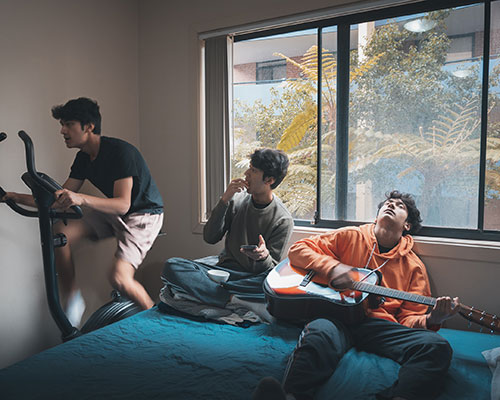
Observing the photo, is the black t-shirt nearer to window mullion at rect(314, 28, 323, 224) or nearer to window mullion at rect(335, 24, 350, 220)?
window mullion at rect(314, 28, 323, 224)

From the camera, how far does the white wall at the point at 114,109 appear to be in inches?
84.7

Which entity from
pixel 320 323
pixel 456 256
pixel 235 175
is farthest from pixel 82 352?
pixel 456 256

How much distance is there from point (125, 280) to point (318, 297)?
1.14 m

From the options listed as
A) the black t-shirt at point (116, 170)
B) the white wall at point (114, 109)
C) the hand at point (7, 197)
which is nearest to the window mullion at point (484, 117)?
the white wall at point (114, 109)

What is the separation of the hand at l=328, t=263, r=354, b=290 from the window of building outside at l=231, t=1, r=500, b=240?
69 centimetres

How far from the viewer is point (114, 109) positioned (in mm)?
2854

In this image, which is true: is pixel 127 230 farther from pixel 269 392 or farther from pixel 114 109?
pixel 269 392

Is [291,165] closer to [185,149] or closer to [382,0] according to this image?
[185,149]

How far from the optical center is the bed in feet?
4.69

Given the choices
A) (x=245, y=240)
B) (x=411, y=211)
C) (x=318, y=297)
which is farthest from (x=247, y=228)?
(x=411, y=211)

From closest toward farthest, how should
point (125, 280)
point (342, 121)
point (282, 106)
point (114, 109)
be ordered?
point (125, 280), point (342, 121), point (282, 106), point (114, 109)

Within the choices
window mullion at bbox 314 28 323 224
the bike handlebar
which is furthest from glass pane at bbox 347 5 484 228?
the bike handlebar

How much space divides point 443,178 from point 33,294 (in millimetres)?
2454

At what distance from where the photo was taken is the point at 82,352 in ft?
5.63
